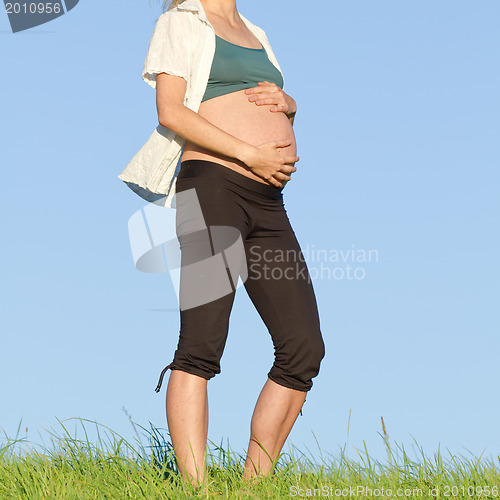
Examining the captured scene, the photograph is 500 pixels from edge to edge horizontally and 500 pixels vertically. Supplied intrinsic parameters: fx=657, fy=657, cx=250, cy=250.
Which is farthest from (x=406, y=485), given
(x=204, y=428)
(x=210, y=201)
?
(x=210, y=201)

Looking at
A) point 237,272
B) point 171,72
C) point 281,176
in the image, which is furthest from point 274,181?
point 171,72

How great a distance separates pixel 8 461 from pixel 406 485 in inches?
69.4

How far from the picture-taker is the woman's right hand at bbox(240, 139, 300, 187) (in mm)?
2645

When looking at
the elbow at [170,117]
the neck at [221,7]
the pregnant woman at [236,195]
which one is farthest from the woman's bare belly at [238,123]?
the neck at [221,7]

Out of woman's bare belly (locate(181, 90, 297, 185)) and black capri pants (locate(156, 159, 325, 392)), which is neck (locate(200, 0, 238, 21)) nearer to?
woman's bare belly (locate(181, 90, 297, 185))

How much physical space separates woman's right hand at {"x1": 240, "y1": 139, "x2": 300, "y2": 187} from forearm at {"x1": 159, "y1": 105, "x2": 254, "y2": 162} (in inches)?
1.1

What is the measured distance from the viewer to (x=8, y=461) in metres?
2.98

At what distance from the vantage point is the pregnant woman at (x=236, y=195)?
259 centimetres

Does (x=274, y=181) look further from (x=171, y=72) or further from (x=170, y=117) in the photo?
(x=171, y=72)

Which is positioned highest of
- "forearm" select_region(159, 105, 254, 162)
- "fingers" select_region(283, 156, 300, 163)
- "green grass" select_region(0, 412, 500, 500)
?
"forearm" select_region(159, 105, 254, 162)

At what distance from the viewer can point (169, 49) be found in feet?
8.95

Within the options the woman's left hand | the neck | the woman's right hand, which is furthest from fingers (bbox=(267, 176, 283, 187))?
the neck

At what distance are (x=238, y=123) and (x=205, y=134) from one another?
21 cm

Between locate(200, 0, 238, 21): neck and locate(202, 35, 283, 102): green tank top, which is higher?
locate(200, 0, 238, 21): neck
